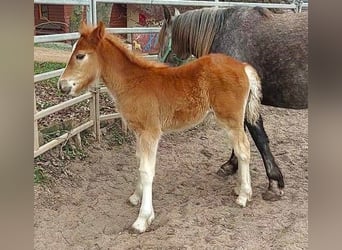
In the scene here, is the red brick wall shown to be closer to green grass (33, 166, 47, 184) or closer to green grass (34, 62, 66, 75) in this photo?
green grass (34, 62, 66, 75)

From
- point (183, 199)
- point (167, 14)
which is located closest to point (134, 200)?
point (183, 199)

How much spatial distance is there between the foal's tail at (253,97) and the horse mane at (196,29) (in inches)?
8.6

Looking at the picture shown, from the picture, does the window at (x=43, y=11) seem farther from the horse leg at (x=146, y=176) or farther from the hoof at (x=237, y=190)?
the hoof at (x=237, y=190)

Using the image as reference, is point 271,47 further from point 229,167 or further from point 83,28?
point 83,28

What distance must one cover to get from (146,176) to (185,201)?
206mm

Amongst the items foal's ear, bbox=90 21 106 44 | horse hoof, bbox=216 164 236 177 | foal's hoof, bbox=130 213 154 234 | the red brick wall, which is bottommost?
foal's hoof, bbox=130 213 154 234

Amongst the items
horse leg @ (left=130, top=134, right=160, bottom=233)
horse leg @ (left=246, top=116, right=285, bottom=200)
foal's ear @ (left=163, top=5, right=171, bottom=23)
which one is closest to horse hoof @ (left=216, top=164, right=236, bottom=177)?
horse leg @ (left=246, top=116, right=285, bottom=200)

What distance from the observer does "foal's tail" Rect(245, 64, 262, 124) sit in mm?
→ 1530

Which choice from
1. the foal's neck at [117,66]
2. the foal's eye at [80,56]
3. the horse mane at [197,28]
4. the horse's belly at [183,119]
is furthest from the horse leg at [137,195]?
the horse mane at [197,28]

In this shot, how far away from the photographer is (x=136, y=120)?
4.87 feet

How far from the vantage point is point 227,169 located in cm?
157

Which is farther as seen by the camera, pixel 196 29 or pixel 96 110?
pixel 196 29

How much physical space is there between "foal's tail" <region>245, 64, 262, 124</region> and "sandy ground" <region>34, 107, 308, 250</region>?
6 cm
